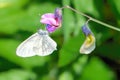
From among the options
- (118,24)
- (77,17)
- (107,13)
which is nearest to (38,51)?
(77,17)

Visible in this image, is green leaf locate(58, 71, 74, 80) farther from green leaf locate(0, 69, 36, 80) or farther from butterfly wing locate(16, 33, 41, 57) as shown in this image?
butterfly wing locate(16, 33, 41, 57)

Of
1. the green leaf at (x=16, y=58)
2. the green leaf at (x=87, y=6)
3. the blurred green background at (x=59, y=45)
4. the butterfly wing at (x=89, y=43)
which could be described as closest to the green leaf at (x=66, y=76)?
the blurred green background at (x=59, y=45)

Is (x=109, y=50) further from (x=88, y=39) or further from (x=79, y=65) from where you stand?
(x=88, y=39)

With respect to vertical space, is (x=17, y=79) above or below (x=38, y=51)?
below

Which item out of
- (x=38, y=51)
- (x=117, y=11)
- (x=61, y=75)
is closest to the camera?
(x=38, y=51)

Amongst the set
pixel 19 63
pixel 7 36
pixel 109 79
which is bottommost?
pixel 109 79

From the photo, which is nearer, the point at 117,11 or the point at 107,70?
the point at 117,11

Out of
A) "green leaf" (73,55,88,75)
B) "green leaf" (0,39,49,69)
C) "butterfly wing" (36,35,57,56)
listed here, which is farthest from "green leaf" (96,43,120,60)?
"butterfly wing" (36,35,57,56)

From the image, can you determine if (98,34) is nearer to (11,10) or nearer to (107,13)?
(107,13)
